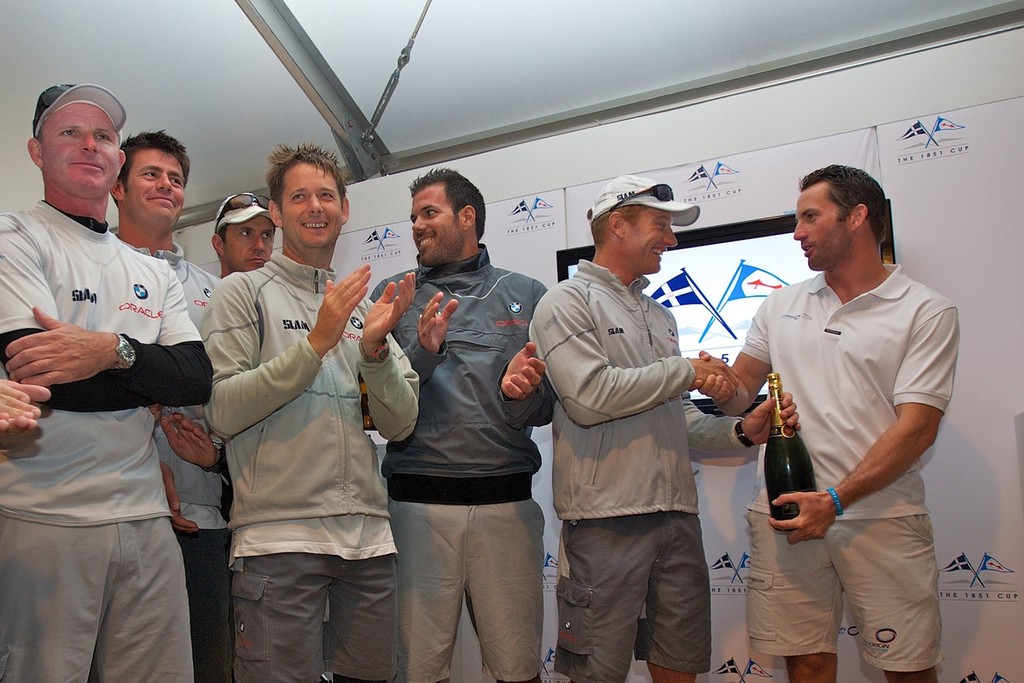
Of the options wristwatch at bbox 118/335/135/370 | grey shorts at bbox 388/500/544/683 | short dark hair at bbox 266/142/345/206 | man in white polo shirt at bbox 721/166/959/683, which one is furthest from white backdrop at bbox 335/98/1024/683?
wristwatch at bbox 118/335/135/370

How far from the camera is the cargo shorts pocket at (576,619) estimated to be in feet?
7.04

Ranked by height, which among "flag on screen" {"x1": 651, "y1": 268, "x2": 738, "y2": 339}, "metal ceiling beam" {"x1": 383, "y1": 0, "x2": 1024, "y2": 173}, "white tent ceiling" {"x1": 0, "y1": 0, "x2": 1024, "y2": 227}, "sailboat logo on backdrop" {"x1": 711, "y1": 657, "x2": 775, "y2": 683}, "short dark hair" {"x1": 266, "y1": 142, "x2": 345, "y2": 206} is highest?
"white tent ceiling" {"x1": 0, "y1": 0, "x2": 1024, "y2": 227}

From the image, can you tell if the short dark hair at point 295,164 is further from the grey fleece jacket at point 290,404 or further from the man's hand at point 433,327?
the man's hand at point 433,327

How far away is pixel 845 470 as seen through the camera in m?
2.17

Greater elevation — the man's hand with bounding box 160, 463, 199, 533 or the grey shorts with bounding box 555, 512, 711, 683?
the man's hand with bounding box 160, 463, 199, 533

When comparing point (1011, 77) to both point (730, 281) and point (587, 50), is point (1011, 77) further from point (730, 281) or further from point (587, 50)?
point (587, 50)

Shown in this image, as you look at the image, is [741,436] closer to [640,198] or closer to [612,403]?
[612,403]

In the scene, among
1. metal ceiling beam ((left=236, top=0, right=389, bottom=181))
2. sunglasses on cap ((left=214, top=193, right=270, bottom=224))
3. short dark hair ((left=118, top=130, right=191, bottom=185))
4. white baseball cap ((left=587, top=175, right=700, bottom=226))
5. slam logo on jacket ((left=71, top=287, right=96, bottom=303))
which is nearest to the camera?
slam logo on jacket ((left=71, top=287, right=96, bottom=303))

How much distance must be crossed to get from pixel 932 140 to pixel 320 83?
9.76 feet

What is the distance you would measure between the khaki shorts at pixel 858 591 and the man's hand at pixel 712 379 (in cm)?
38

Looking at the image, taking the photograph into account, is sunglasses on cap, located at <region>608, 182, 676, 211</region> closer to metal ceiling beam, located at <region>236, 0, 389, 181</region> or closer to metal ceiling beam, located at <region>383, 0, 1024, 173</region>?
metal ceiling beam, located at <region>383, 0, 1024, 173</region>

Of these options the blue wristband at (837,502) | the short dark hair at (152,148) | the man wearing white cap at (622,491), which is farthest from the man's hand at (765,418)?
the short dark hair at (152,148)

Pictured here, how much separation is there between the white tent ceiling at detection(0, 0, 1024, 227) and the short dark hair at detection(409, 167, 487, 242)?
4.74 feet

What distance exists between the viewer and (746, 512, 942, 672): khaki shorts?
2061 millimetres
